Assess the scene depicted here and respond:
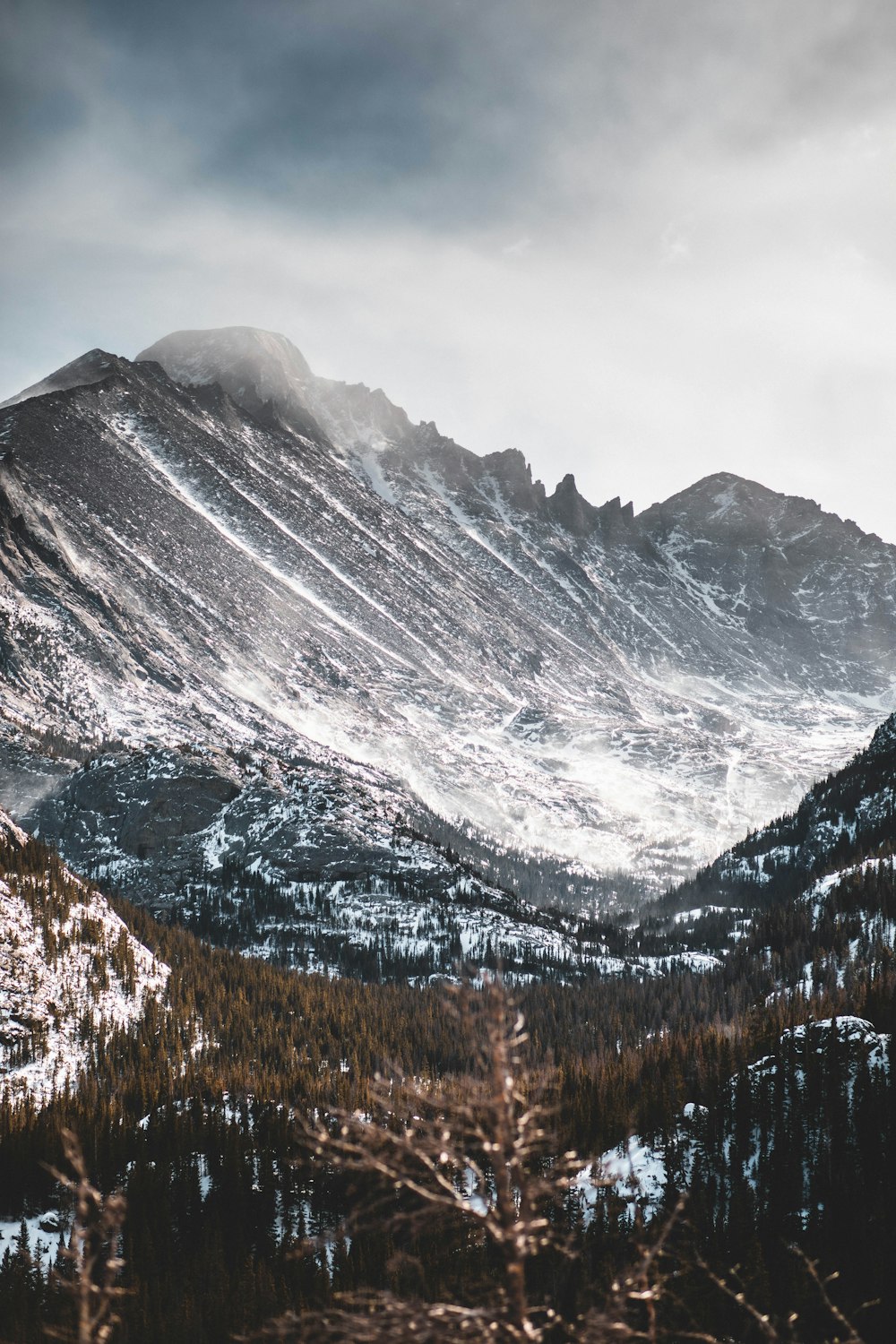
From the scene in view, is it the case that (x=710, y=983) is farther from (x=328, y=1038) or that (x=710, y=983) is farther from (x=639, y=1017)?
(x=328, y=1038)

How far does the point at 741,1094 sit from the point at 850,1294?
658 inches

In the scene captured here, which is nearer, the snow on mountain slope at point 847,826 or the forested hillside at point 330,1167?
the forested hillside at point 330,1167

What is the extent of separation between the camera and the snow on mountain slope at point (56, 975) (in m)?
66.2

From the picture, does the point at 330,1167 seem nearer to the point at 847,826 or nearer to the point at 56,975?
the point at 56,975

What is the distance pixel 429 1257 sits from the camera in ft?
140

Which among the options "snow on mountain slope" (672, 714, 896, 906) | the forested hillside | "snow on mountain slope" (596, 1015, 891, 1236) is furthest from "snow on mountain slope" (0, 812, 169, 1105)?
"snow on mountain slope" (672, 714, 896, 906)

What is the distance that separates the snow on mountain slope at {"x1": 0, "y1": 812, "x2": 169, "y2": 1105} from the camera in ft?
217

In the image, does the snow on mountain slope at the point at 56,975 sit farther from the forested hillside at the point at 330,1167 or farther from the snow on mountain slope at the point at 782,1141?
the snow on mountain slope at the point at 782,1141

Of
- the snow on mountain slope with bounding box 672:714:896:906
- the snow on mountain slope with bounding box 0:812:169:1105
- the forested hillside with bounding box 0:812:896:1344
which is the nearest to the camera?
the forested hillside with bounding box 0:812:896:1344

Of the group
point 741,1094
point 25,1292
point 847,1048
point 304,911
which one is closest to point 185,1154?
point 25,1292

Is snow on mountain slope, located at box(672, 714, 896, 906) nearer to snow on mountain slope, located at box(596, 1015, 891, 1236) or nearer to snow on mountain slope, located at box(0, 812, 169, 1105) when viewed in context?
snow on mountain slope, located at box(596, 1015, 891, 1236)

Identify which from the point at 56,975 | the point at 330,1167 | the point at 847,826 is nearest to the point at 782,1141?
the point at 330,1167

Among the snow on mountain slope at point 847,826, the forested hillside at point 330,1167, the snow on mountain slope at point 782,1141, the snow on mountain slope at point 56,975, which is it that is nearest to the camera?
the forested hillside at point 330,1167

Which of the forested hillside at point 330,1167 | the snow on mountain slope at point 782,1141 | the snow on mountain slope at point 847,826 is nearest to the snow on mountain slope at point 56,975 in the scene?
the forested hillside at point 330,1167
